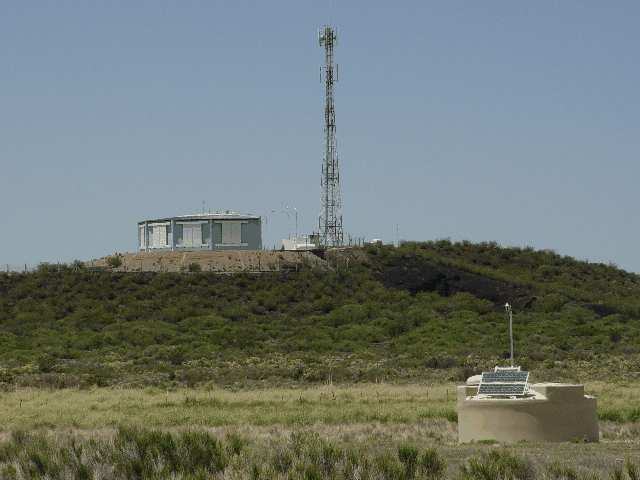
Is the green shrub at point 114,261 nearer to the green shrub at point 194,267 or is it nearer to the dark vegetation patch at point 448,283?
the green shrub at point 194,267

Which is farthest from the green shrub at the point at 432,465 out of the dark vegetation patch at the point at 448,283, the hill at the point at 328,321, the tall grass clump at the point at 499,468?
the dark vegetation patch at the point at 448,283

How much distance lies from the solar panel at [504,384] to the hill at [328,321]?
58.2ft

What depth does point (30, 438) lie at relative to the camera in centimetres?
2117

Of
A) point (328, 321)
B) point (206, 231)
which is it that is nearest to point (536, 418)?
point (328, 321)

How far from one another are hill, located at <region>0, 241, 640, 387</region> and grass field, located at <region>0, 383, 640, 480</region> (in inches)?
258

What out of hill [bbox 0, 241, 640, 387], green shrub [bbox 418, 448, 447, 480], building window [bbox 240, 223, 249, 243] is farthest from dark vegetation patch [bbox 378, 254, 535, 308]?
green shrub [bbox 418, 448, 447, 480]

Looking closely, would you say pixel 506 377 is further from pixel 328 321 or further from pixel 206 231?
pixel 206 231

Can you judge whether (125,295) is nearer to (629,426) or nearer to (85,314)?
(85,314)

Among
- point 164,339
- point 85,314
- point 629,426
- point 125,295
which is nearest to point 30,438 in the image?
point 629,426

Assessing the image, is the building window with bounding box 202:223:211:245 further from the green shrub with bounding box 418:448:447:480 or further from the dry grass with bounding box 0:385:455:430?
the green shrub with bounding box 418:448:447:480

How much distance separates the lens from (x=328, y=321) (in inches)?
2495

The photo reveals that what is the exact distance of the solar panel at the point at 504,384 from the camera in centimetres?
2411

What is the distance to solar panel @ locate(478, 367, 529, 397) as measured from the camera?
24.1 meters

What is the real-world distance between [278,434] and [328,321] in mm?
38553
